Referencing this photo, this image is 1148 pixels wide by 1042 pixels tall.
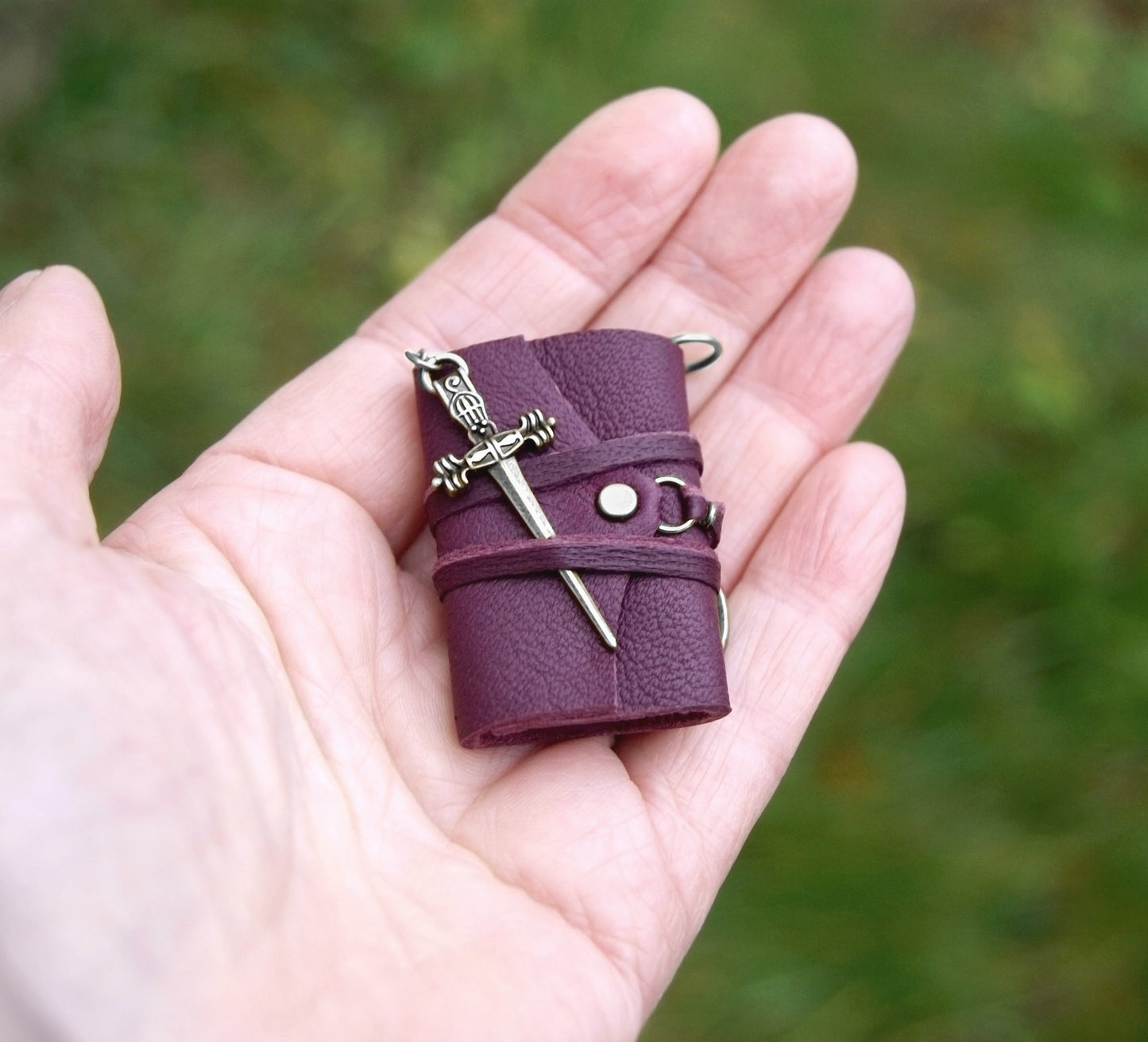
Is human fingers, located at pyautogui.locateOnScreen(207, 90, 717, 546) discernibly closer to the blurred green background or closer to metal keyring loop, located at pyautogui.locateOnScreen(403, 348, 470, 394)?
metal keyring loop, located at pyautogui.locateOnScreen(403, 348, 470, 394)

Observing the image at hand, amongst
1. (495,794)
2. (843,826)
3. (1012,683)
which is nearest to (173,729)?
(495,794)

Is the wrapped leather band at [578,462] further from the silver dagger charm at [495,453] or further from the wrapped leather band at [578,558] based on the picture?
the wrapped leather band at [578,558]

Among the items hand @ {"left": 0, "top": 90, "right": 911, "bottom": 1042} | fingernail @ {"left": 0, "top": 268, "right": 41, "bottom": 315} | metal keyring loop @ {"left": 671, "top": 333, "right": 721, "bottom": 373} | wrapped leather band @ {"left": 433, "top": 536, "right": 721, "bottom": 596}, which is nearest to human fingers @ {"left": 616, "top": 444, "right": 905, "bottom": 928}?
hand @ {"left": 0, "top": 90, "right": 911, "bottom": 1042}

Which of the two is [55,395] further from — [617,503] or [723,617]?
[723,617]

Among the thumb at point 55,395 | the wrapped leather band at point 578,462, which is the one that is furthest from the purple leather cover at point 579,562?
the thumb at point 55,395

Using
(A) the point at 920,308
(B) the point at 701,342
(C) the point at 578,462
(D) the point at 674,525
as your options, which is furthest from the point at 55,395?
(A) the point at 920,308

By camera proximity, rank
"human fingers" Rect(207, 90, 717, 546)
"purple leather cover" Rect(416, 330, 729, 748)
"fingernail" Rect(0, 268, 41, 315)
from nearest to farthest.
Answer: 1. "fingernail" Rect(0, 268, 41, 315)
2. "purple leather cover" Rect(416, 330, 729, 748)
3. "human fingers" Rect(207, 90, 717, 546)
